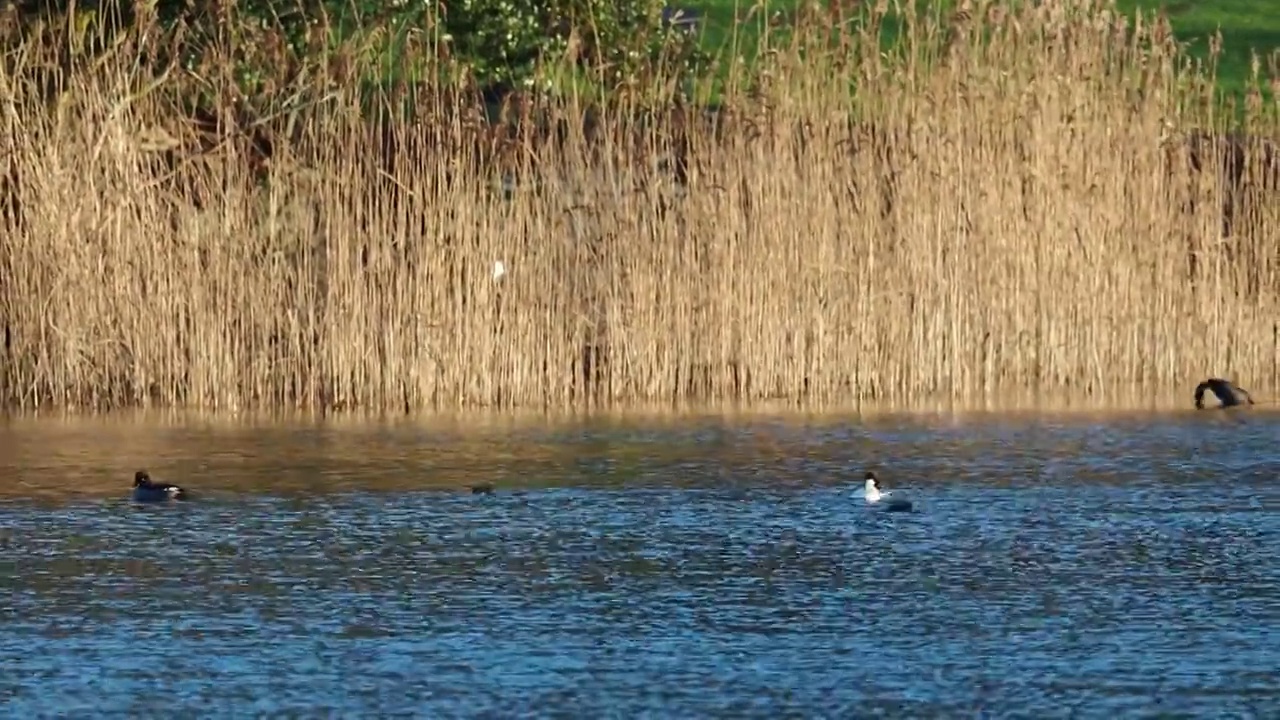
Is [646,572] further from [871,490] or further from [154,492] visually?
[154,492]

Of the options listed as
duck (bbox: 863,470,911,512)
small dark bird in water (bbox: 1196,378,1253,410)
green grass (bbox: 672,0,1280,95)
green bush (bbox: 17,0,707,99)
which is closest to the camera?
duck (bbox: 863,470,911,512)

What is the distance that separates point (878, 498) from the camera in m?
9.46

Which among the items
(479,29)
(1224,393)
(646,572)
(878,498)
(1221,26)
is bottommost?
(646,572)

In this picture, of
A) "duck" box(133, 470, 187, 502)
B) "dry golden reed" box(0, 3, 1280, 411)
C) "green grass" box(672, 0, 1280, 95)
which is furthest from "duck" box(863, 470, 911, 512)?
"green grass" box(672, 0, 1280, 95)

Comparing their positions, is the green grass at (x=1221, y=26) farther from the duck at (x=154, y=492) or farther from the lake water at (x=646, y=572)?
the duck at (x=154, y=492)

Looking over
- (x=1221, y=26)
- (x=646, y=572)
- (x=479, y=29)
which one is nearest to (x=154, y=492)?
(x=646, y=572)

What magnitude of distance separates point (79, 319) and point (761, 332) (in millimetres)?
3521

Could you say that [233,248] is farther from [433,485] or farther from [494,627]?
[494,627]

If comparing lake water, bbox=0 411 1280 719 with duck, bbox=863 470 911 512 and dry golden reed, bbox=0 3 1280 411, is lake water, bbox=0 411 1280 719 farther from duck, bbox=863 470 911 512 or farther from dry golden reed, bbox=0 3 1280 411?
dry golden reed, bbox=0 3 1280 411

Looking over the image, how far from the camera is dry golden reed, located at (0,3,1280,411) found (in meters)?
13.2

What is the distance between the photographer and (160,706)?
614 centimetres

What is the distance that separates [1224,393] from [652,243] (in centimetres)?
304

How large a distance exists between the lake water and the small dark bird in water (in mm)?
617

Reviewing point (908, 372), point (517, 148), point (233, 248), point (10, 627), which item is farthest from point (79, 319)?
point (10, 627)
